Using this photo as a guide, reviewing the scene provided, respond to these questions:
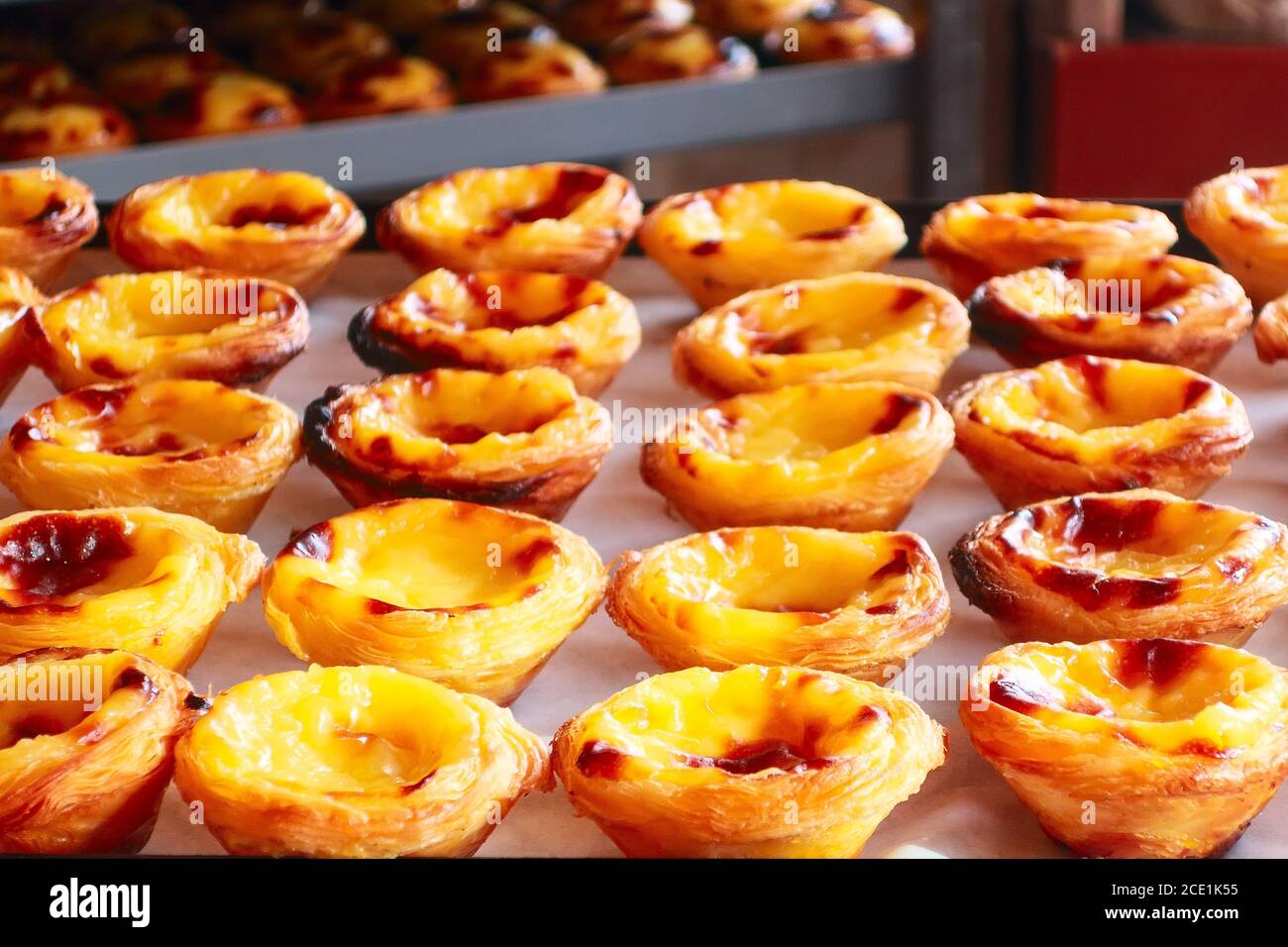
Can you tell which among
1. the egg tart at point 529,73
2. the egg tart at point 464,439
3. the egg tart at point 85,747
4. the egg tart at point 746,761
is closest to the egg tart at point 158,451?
the egg tart at point 464,439

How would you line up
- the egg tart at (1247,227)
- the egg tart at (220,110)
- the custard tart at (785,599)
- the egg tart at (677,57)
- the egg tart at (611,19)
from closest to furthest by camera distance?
the custard tart at (785,599)
the egg tart at (1247,227)
the egg tart at (220,110)
the egg tart at (677,57)
the egg tart at (611,19)

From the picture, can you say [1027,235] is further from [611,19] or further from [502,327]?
[611,19]

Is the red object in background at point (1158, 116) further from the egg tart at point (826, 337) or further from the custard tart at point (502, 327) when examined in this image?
the custard tart at point (502, 327)

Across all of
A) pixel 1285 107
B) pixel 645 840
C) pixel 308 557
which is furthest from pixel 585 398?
pixel 1285 107

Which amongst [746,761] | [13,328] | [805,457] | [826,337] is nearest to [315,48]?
[13,328]

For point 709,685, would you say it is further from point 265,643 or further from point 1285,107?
point 1285,107

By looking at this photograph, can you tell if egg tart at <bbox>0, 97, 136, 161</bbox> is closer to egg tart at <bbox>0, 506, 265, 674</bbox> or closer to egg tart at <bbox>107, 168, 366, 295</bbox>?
egg tart at <bbox>107, 168, 366, 295</bbox>
